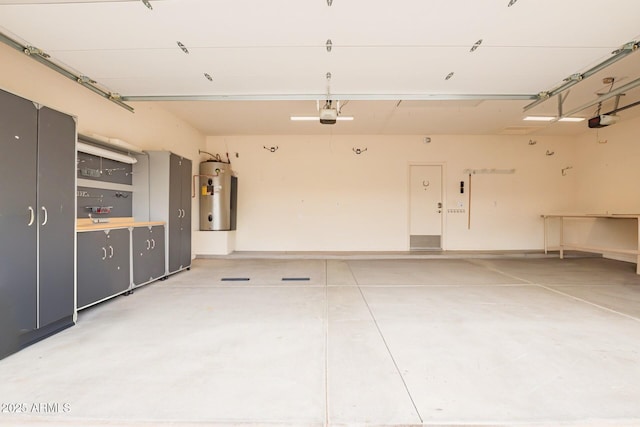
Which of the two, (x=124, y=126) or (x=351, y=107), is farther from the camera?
(x=351, y=107)

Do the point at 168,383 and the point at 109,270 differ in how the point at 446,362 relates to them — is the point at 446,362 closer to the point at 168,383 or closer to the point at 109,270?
the point at 168,383

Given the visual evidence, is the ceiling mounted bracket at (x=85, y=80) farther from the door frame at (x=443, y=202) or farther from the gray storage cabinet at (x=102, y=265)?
the door frame at (x=443, y=202)

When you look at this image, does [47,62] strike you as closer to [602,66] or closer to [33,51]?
[33,51]

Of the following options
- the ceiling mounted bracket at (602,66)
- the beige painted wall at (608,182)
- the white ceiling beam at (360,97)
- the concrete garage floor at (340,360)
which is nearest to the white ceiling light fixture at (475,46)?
the white ceiling beam at (360,97)

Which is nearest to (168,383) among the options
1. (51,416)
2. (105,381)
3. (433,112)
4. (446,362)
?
(105,381)

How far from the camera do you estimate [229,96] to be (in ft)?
14.4

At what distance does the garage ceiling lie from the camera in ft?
8.34

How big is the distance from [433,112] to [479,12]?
344 centimetres

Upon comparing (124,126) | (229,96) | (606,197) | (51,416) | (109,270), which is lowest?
(51,416)

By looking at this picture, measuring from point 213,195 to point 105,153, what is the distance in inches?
120

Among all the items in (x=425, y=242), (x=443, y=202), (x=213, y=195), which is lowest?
(x=425, y=242)

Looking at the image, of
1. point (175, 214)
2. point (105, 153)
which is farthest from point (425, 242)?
point (105, 153)

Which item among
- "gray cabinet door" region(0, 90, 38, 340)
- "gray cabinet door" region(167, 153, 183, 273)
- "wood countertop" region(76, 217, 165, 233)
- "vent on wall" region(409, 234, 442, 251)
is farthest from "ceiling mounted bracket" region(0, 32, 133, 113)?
"vent on wall" region(409, 234, 442, 251)

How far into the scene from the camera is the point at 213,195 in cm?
688
